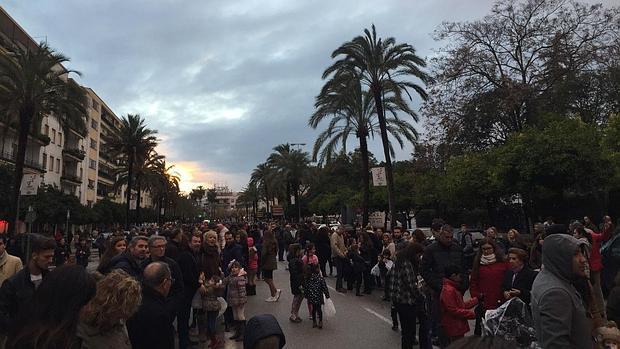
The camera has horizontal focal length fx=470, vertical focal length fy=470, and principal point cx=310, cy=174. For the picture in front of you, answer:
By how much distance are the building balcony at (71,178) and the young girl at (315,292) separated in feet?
164

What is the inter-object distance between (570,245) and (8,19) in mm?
47179

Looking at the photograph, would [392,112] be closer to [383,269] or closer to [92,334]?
[383,269]

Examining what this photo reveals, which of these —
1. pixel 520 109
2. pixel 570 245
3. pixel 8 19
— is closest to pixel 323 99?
pixel 520 109

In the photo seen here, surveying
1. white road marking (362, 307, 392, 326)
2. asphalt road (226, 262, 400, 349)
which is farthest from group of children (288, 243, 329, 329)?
white road marking (362, 307, 392, 326)

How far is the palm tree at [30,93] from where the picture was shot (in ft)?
72.5

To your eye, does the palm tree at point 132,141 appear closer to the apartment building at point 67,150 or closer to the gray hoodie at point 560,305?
the apartment building at point 67,150

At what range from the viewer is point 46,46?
23.6m

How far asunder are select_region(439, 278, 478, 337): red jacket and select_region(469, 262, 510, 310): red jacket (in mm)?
804

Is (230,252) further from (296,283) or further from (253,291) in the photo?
(253,291)

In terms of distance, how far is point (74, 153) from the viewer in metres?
53.0

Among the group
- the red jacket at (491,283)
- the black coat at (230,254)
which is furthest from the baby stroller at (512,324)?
the black coat at (230,254)

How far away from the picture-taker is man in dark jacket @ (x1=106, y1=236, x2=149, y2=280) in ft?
18.3

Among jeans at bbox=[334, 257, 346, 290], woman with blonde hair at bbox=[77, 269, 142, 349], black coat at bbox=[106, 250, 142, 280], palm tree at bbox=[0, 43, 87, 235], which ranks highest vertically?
palm tree at bbox=[0, 43, 87, 235]

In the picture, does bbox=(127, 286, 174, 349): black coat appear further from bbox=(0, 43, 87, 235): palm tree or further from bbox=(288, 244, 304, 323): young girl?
bbox=(0, 43, 87, 235): palm tree
